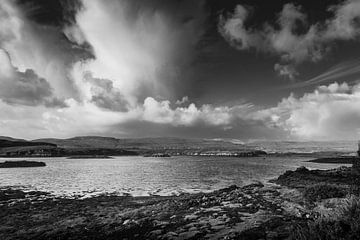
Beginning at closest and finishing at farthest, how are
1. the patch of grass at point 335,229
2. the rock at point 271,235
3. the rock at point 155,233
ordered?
the patch of grass at point 335,229 → the rock at point 271,235 → the rock at point 155,233

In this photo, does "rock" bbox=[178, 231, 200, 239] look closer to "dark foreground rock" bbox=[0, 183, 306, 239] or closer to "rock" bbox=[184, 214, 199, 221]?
"dark foreground rock" bbox=[0, 183, 306, 239]

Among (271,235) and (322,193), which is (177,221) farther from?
(322,193)

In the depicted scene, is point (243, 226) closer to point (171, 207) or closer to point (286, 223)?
point (286, 223)

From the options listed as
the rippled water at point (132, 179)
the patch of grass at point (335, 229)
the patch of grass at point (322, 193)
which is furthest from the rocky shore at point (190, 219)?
the rippled water at point (132, 179)

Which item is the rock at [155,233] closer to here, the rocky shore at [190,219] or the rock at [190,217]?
the rocky shore at [190,219]

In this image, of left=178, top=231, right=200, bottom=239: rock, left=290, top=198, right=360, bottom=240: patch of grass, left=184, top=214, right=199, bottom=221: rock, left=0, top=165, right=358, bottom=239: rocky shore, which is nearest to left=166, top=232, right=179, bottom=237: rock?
left=0, top=165, right=358, bottom=239: rocky shore

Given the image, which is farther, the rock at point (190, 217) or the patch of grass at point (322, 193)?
the patch of grass at point (322, 193)

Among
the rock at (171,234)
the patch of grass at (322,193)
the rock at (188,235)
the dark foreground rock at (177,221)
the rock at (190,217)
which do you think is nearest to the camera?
the rock at (188,235)

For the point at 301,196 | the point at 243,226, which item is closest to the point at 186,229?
the point at 243,226

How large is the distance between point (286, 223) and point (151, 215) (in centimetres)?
897

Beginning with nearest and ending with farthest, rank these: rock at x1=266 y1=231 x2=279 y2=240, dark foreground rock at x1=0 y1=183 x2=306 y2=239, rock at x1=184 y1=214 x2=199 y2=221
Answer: rock at x1=266 y1=231 x2=279 y2=240 → dark foreground rock at x1=0 y1=183 x2=306 y2=239 → rock at x1=184 y1=214 x2=199 y2=221

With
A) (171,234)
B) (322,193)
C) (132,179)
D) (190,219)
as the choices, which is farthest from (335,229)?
(132,179)

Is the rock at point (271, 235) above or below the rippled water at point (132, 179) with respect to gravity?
above

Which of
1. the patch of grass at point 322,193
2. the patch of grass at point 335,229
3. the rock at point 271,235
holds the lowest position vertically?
the rock at point 271,235
